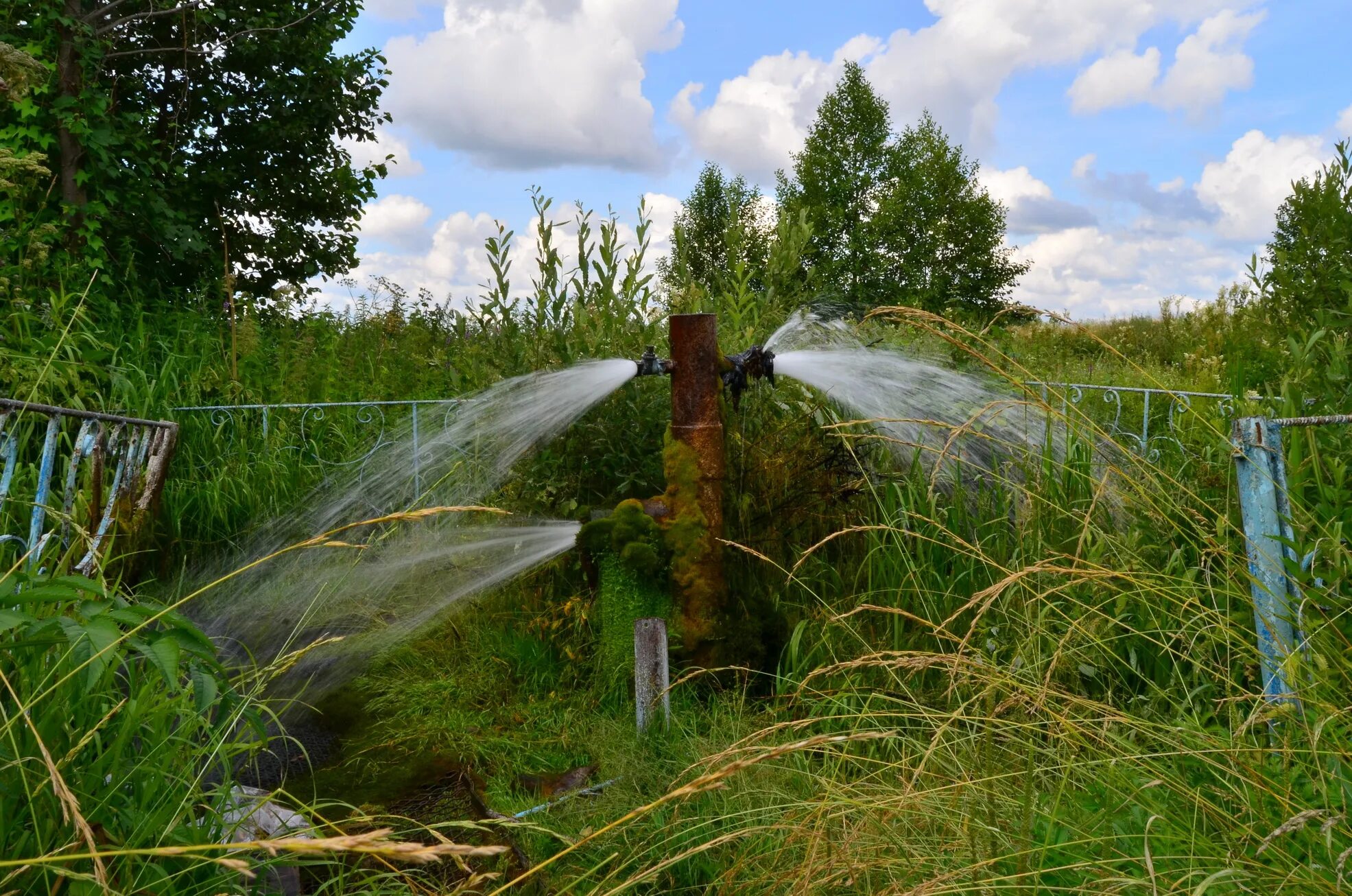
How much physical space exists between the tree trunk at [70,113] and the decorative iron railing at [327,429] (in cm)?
253

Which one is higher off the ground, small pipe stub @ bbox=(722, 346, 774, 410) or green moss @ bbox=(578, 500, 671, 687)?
small pipe stub @ bbox=(722, 346, 774, 410)

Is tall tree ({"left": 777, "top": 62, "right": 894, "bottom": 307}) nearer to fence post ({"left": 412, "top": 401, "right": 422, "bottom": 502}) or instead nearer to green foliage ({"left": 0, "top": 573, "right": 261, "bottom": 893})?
fence post ({"left": 412, "top": 401, "right": 422, "bottom": 502})

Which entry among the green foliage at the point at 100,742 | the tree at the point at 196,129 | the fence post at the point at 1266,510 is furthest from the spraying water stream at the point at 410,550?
the tree at the point at 196,129

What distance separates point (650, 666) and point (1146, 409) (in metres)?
3.79

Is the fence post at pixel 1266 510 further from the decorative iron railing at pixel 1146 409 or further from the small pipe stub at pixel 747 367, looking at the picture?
the small pipe stub at pixel 747 367

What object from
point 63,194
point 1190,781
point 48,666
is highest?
point 63,194

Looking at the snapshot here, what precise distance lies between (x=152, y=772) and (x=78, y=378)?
5.26 meters

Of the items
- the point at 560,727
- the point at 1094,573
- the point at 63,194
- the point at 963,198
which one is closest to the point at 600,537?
the point at 560,727

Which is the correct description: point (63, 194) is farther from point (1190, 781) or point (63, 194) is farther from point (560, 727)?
point (1190, 781)

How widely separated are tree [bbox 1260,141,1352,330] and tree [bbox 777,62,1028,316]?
66.7 feet

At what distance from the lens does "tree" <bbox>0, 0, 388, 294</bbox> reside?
7.82 m

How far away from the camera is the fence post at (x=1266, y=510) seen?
8.36 feet

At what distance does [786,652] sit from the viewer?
3670 mm

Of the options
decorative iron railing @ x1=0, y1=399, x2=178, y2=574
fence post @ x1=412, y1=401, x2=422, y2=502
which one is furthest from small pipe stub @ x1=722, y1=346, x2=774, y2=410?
fence post @ x1=412, y1=401, x2=422, y2=502
